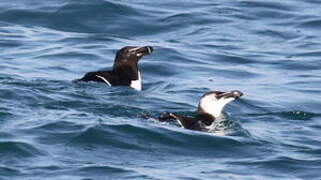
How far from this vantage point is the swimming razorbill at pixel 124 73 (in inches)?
660

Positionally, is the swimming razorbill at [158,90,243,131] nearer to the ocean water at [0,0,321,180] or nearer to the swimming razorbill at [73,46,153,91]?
the ocean water at [0,0,321,180]

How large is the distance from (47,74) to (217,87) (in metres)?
2.58

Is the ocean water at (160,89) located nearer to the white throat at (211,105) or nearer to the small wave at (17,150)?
the small wave at (17,150)

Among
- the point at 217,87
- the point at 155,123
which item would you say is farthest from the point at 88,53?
the point at 155,123

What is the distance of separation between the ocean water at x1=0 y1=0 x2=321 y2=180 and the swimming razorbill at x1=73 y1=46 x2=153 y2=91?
197 mm

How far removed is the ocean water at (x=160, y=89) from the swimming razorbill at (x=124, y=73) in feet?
0.65

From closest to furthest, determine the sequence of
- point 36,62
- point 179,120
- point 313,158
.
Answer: point 313,158, point 179,120, point 36,62

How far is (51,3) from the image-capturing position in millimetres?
25219

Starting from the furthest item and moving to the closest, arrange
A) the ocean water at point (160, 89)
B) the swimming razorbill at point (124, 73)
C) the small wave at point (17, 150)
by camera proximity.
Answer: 1. the swimming razorbill at point (124, 73)
2. the ocean water at point (160, 89)
3. the small wave at point (17, 150)

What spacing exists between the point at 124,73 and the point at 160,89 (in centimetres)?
60

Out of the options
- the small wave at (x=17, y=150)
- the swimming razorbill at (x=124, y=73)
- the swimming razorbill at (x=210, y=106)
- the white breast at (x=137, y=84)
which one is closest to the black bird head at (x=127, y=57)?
the swimming razorbill at (x=124, y=73)

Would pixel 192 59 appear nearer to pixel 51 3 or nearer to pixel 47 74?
pixel 47 74

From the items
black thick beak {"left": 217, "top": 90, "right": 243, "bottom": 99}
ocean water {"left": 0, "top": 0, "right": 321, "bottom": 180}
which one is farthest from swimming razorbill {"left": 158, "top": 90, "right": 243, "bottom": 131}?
ocean water {"left": 0, "top": 0, "right": 321, "bottom": 180}

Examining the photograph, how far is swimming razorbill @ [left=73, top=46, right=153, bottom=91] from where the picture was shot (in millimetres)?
16766
